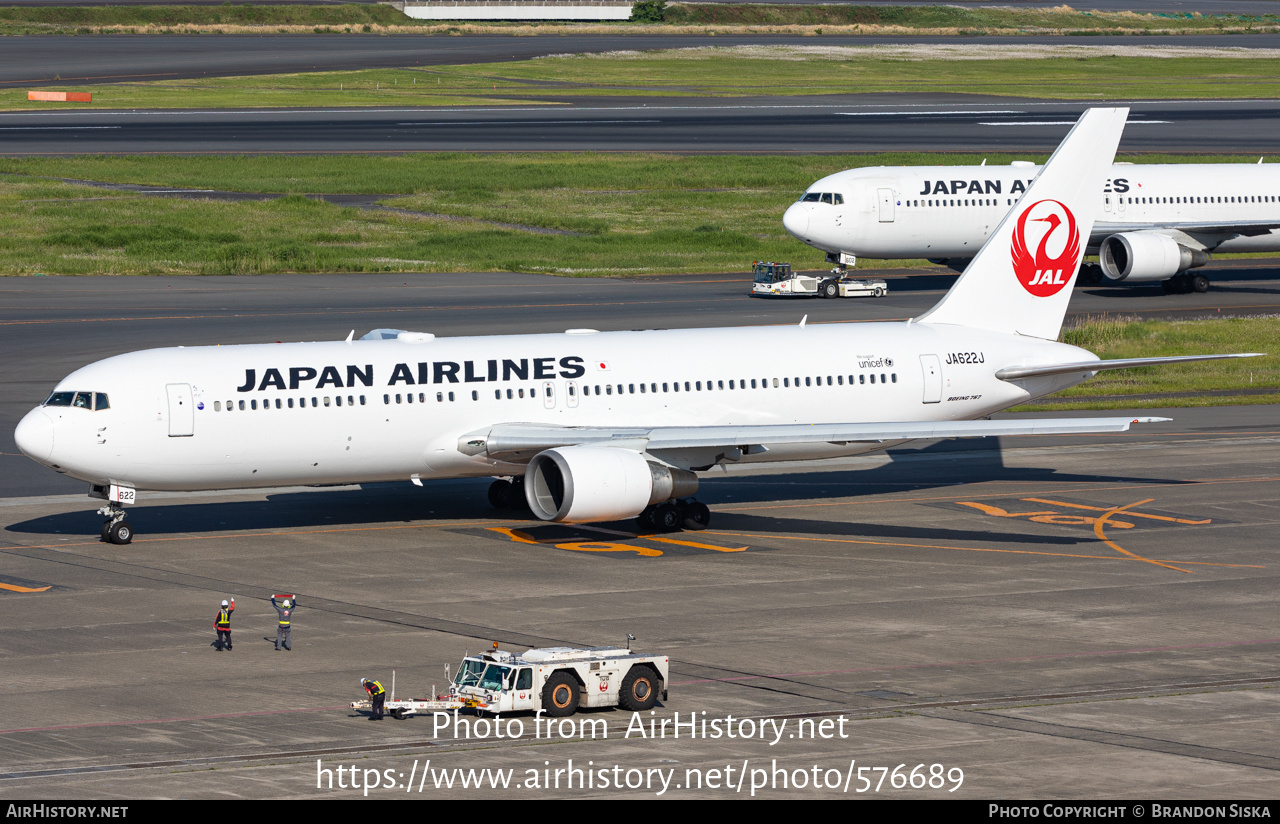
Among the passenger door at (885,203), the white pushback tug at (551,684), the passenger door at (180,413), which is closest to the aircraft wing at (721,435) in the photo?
the passenger door at (180,413)

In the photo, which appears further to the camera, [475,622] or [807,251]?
[807,251]

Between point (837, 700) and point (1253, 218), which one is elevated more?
point (1253, 218)

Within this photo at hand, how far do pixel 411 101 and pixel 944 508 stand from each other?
123002 millimetres

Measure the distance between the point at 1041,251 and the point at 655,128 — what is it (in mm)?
97908

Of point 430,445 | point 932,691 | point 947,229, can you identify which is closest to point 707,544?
point 430,445

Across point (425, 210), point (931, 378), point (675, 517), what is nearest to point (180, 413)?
point (675, 517)

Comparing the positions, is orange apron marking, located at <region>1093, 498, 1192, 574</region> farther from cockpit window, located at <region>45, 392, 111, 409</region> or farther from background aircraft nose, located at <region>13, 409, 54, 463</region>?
background aircraft nose, located at <region>13, 409, 54, 463</region>

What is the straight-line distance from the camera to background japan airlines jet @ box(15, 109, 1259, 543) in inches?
1631

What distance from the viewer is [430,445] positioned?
43688 millimetres

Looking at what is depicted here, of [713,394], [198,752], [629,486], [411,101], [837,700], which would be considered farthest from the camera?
[411,101]

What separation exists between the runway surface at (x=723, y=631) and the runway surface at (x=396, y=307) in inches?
863

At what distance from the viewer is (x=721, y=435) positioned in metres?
42.9
